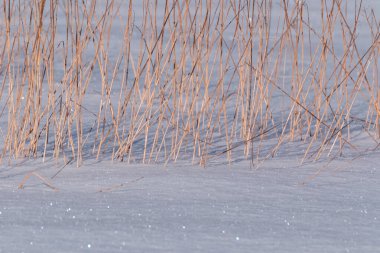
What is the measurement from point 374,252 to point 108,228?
41 cm

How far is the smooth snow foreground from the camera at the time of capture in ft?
4.26

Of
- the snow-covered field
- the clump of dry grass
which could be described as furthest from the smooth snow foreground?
the clump of dry grass

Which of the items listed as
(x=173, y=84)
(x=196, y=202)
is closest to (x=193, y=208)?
(x=196, y=202)

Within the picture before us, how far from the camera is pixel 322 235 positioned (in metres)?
1.37

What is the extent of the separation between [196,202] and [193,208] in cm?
6

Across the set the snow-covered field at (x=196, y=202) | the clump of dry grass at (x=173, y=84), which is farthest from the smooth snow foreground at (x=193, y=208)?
the clump of dry grass at (x=173, y=84)

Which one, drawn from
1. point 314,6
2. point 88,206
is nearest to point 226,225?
point 88,206

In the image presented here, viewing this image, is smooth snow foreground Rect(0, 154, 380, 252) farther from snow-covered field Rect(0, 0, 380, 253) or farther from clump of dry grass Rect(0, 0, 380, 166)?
clump of dry grass Rect(0, 0, 380, 166)

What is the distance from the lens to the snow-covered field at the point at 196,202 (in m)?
1.30

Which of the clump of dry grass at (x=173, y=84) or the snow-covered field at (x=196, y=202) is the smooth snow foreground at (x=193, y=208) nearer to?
the snow-covered field at (x=196, y=202)

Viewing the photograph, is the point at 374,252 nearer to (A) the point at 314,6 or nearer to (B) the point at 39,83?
(B) the point at 39,83

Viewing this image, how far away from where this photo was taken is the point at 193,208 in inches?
60.6

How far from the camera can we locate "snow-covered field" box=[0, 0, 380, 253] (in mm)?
1304

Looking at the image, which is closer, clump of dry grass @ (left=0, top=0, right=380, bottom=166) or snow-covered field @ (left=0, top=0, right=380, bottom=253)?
snow-covered field @ (left=0, top=0, right=380, bottom=253)
